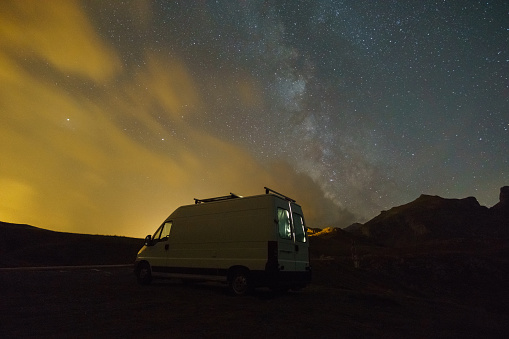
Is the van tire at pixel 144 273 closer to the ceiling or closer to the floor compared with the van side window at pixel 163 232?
closer to the floor

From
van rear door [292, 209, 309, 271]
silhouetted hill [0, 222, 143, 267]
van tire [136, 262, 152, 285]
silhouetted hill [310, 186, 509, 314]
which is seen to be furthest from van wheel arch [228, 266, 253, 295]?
silhouetted hill [0, 222, 143, 267]

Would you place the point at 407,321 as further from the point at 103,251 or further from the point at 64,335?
the point at 103,251

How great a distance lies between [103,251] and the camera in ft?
109

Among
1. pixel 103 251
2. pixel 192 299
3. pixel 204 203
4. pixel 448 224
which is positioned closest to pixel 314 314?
pixel 192 299

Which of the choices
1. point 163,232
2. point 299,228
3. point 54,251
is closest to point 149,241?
point 163,232

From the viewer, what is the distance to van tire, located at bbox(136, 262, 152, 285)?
11.3 meters

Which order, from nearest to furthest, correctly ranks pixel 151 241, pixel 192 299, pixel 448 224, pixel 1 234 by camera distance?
1. pixel 192 299
2. pixel 151 241
3. pixel 1 234
4. pixel 448 224

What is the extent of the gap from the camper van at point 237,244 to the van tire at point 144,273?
0.03 m

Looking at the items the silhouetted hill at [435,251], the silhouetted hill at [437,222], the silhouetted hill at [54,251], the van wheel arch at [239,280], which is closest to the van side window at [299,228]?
the van wheel arch at [239,280]

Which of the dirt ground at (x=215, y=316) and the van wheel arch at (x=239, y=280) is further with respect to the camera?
the van wheel arch at (x=239, y=280)

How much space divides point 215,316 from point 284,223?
3.72 meters

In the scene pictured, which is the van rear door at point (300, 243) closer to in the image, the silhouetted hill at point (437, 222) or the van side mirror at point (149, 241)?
the van side mirror at point (149, 241)

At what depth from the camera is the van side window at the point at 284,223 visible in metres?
8.96

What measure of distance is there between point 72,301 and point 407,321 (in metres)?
7.78
